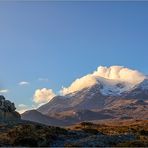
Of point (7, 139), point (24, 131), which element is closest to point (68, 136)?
point (24, 131)

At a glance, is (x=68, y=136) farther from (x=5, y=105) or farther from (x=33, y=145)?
(x=5, y=105)

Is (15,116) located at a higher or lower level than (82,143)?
higher

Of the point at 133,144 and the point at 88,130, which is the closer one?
the point at 133,144

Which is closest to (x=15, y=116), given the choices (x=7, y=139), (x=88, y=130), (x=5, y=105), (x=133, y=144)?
(x=5, y=105)

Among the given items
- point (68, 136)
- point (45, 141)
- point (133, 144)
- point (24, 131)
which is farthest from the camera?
point (68, 136)

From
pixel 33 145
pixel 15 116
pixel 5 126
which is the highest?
pixel 15 116

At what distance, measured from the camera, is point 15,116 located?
3509 inches

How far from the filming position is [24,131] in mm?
46719

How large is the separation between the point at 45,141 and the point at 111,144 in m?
7.60

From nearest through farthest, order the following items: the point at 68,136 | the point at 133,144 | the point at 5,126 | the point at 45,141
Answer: the point at 133,144, the point at 45,141, the point at 68,136, the point at 5,126

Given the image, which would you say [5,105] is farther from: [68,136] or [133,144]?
[133,144]

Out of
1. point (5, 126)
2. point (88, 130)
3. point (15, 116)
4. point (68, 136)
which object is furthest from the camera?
point (15, 116)

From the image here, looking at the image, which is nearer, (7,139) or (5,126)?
(7,139)

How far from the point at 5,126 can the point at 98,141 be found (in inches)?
769
